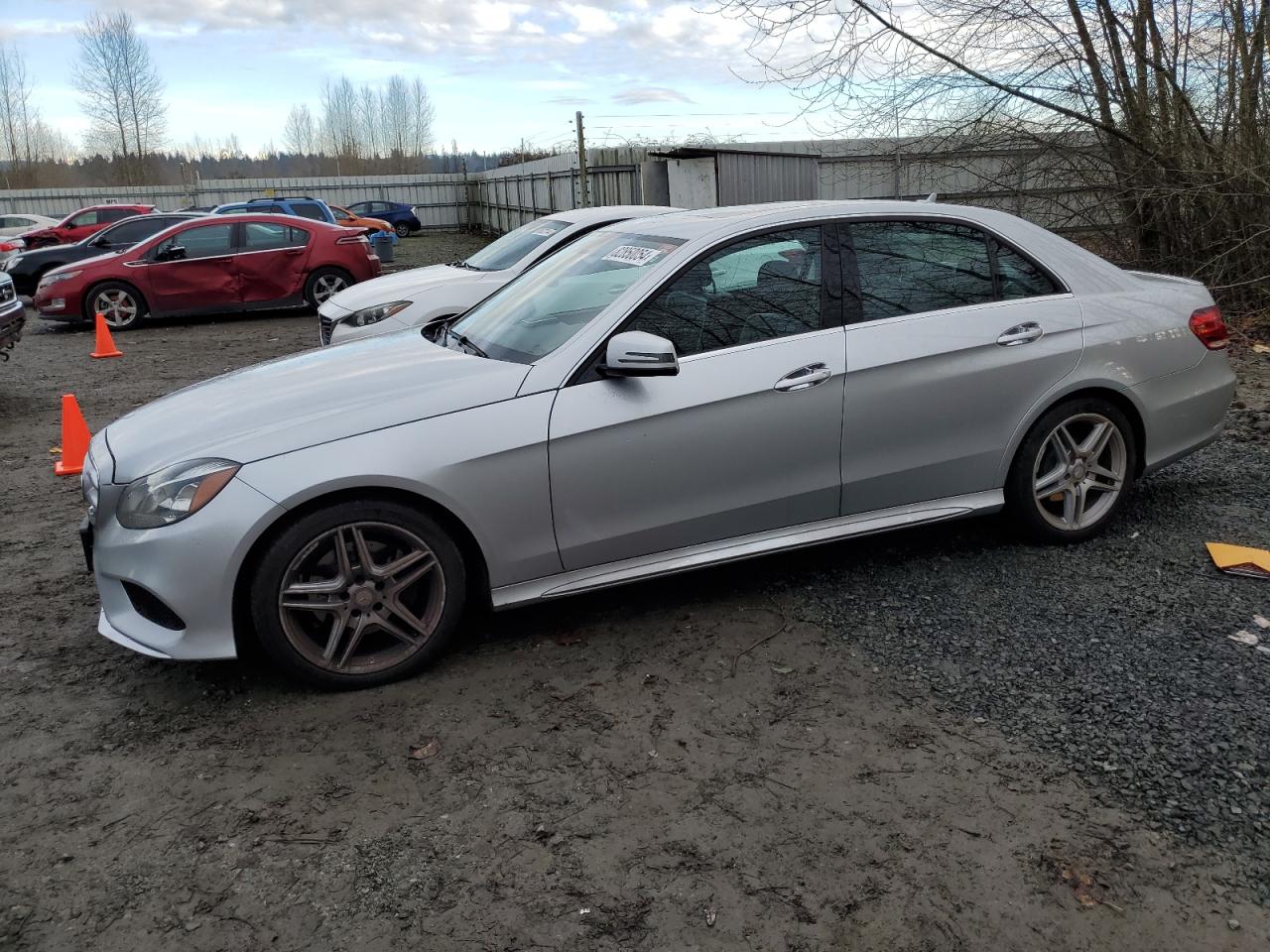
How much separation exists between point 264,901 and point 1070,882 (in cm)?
202

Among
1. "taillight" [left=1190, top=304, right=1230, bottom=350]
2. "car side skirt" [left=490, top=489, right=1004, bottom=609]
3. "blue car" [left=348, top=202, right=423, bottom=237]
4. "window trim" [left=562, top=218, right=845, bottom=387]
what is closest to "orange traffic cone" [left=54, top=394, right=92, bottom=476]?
"car side skirt" [left=490, top=489, right=1004, bottom=609]

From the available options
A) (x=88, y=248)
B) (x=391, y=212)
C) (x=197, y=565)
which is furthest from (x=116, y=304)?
(x=391, y=212)

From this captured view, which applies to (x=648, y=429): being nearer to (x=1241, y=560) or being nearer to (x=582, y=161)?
(x=1241, y=560)

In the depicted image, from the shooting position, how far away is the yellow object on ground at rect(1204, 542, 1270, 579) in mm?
4492

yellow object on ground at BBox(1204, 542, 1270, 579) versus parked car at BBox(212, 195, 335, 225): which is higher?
parked car at BBox(212, 195, 335, 225)

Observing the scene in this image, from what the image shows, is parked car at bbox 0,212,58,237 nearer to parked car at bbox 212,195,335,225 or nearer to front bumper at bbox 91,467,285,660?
parked car at bbox 212,195,335,225

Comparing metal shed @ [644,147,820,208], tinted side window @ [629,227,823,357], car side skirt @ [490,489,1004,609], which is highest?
metal shed @ [644,147,820,208]

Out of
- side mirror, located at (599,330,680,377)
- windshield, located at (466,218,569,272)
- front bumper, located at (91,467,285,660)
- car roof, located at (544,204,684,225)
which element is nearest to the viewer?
front bumper, located at (91,467,285,660)

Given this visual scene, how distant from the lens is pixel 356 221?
26.3 m

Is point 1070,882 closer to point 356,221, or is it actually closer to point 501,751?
point 501,751

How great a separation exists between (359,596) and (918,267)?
2.64m

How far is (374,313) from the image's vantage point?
29.5 ft

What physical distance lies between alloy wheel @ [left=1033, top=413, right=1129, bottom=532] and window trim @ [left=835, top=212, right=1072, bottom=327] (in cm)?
62

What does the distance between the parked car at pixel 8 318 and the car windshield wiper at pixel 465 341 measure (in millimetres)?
6069
